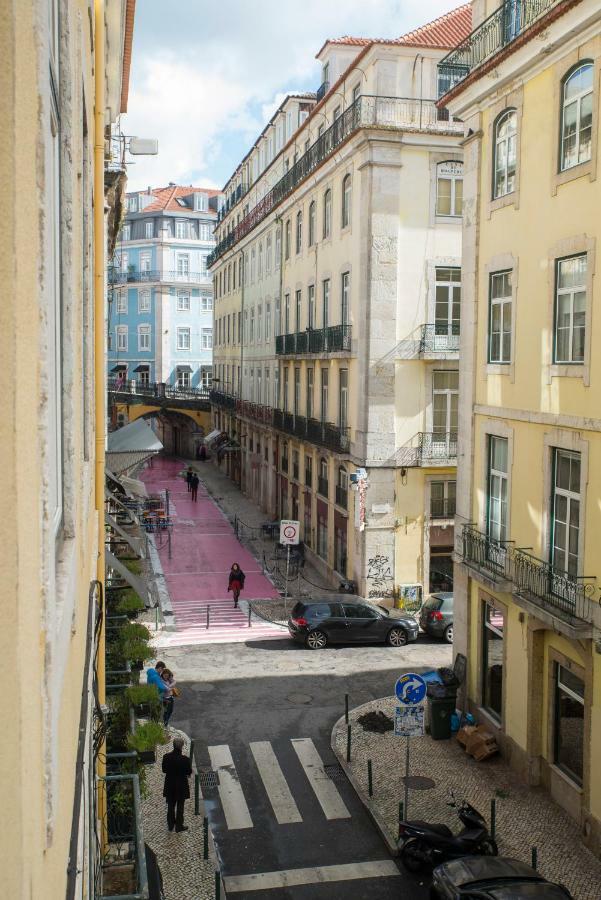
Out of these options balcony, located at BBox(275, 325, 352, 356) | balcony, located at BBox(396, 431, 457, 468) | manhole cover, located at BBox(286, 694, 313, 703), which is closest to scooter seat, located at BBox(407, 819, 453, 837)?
manhole cover, located at BBox(286, 694, 313, 703)

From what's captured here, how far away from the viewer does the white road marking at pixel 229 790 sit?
13.8 m

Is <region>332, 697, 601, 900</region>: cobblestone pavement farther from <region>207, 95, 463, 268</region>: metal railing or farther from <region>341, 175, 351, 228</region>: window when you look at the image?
<region>207, 95, 463, 268</region>: metal railing

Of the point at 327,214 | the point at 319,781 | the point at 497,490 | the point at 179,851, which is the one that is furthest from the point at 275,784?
the point at 327,214

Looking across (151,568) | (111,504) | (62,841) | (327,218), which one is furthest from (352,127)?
(62,841)

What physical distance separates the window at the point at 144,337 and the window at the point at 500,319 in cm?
6096

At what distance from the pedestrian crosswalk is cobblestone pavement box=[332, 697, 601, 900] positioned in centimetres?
51

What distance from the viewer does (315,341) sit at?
31016mm

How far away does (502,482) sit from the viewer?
16.5 metres

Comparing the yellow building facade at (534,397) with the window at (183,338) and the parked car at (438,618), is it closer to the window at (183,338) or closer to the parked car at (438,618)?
the parked car at (438,618)

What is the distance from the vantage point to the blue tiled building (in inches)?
2945

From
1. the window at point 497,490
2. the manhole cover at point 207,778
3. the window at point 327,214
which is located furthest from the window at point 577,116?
the window at point 327,214

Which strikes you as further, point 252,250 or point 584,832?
point 252,250

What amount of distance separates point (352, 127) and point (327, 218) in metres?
4.77

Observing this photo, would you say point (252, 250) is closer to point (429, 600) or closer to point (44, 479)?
point (429, 600)
